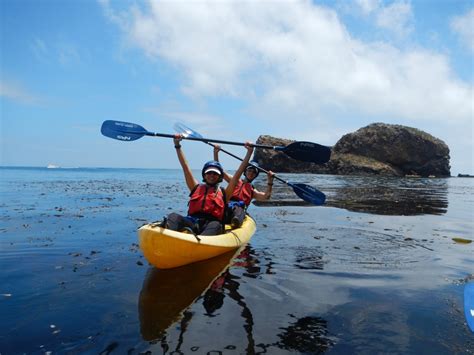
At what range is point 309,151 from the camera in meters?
9.06

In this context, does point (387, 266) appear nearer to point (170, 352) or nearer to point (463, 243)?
point (463, 243)

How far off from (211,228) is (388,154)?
230 feet

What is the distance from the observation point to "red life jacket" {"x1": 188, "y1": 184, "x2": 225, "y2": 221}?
679 centimetres

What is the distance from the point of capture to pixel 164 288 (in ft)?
16.1

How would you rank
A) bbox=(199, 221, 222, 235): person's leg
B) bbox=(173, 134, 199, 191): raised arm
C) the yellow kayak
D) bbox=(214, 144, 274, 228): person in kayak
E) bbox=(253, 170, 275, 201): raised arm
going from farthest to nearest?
bbox=(214, 144, 274, 228): person in kayak
bbox=(253, 170, 275, 201): raised arm
bbox=(173, 134, 199, 191): raised arm
bbox=(199, 221, 222, 235): person's leg
the yellow kayak

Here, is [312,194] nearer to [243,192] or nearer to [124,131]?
[243,192]

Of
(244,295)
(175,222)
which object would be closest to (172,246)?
(175,222)

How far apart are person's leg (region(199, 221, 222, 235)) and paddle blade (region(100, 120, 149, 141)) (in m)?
3.51

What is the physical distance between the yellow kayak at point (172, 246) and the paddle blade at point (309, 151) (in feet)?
12.1

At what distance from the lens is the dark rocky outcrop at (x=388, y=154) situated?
69812 mm

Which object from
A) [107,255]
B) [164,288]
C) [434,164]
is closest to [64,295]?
[164,288]

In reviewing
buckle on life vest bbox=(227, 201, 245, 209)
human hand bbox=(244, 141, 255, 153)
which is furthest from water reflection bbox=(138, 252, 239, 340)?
human hand bbox=(244, 141, 255, 153)

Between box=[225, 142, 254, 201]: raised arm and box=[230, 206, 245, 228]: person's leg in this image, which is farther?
box=[230, 206, 245, 228]: person's leg

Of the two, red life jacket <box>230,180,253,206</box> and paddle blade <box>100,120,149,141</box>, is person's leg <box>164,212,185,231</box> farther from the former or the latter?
paddle blade <box>100,120,149,141</box>
